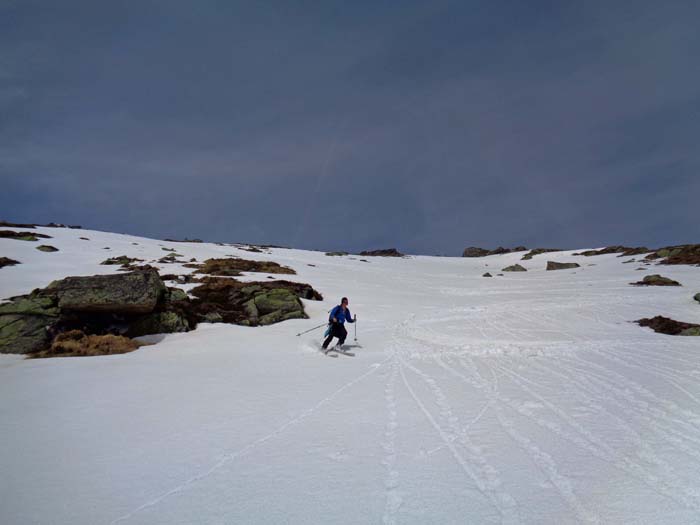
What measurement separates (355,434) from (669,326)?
16922 mm

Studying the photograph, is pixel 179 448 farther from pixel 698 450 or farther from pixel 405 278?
pixel 405 278

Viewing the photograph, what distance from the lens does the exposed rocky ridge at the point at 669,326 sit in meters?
13.9

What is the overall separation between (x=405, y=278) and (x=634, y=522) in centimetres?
3849

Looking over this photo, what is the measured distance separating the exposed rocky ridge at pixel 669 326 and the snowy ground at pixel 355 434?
1.31 meters

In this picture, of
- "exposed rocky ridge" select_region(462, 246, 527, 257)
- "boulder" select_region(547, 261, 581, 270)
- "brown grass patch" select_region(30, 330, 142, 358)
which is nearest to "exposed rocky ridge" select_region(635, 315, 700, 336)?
"brown grass patch" select_region(30, 330, 142, 358)

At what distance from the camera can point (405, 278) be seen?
137ft

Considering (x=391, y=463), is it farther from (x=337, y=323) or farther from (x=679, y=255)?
(x=679, y=255)

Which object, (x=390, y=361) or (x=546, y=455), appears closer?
(x=546, y=455)

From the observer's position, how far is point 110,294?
12.9 metres

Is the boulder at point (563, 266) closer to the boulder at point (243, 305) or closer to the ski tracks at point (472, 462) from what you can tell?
the boulder at point (243, 305)

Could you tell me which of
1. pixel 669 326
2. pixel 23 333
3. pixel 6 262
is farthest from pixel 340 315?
pixel 6 262

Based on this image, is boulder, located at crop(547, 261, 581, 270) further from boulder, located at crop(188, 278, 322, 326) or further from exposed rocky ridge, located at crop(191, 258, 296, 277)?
boulder, located at crop(188, 278, 322, 326)

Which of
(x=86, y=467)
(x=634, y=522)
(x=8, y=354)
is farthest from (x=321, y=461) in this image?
(x=8, y=354)

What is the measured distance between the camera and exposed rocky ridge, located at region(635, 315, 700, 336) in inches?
547
